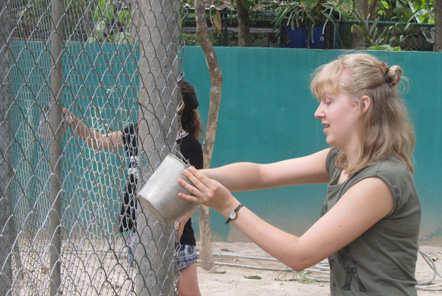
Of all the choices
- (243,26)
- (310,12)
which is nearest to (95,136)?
(243,26)

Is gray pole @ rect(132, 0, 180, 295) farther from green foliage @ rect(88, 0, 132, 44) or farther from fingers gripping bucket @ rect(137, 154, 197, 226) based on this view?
fingers gripping bucket @ rect(137, 154, 197, 226)

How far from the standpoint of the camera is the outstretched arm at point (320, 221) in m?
1.54

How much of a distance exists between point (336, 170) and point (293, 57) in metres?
3.65

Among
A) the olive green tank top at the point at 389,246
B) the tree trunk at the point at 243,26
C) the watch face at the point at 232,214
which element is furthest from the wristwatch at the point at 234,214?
the tree trunk at the point at 243,26

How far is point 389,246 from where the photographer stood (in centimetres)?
163

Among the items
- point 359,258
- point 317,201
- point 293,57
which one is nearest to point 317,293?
point 317,201

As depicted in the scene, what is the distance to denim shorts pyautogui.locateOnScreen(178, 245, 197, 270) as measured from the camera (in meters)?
2.91

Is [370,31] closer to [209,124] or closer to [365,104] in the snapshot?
[209,124]

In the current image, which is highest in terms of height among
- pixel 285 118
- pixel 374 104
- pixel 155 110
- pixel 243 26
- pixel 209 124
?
pixel 374 104

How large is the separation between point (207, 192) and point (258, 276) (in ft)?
10.5

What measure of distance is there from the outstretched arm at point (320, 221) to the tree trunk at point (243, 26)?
15.8ft

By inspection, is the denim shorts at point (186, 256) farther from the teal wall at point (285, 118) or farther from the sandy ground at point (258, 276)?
the teal wall at point (285, 118)

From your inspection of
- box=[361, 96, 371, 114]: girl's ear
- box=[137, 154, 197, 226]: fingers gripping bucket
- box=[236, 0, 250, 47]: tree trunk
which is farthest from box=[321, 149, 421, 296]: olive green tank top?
box=[236, 0, 250, 47]: tree trunk

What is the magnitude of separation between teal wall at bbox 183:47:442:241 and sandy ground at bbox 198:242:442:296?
360 millimetres
